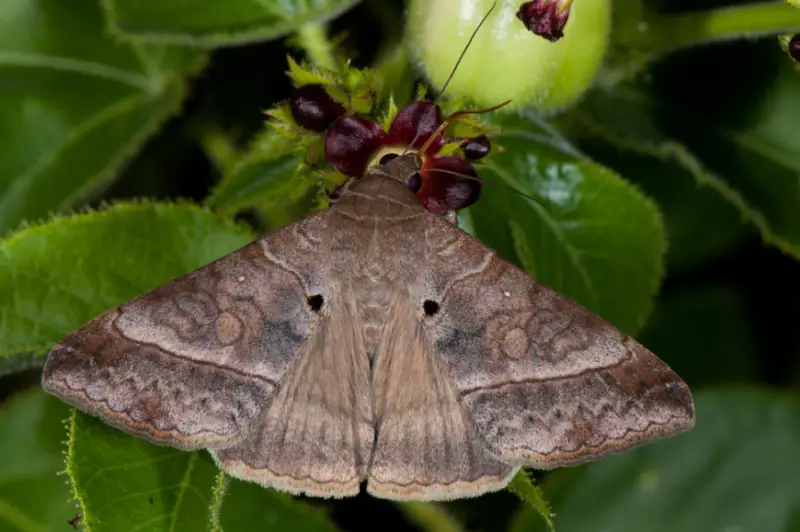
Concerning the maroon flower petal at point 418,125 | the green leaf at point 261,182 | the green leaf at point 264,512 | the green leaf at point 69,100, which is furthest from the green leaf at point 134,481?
the green leaf at point 69,100

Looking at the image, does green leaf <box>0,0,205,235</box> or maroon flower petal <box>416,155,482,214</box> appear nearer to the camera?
maroon flower petal <box>416,155,482,214</box>

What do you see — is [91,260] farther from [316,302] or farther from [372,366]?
[372,366]

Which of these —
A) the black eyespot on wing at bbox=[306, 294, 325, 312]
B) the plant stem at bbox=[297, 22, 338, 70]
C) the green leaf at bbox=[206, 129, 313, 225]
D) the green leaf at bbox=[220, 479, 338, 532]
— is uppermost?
the plant stem at bbox=[297, 22, 338, 70]

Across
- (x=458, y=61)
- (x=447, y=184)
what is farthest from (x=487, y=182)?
(x=458, y=61)

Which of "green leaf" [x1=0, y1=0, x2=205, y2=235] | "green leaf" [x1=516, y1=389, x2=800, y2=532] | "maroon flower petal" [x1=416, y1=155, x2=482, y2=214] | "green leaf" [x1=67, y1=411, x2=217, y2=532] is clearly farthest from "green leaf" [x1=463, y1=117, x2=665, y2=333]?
"green leaf" [x1=0, y1=0, x2=205, y2=235]

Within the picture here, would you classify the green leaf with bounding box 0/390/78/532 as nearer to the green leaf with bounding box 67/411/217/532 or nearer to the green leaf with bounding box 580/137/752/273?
the green leaf with bounding box 67/411/217/532

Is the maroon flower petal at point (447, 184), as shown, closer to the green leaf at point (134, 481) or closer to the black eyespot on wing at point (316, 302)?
the black eyespot on wing at point (316, 302)

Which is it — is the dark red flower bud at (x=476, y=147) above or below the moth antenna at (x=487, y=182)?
above
